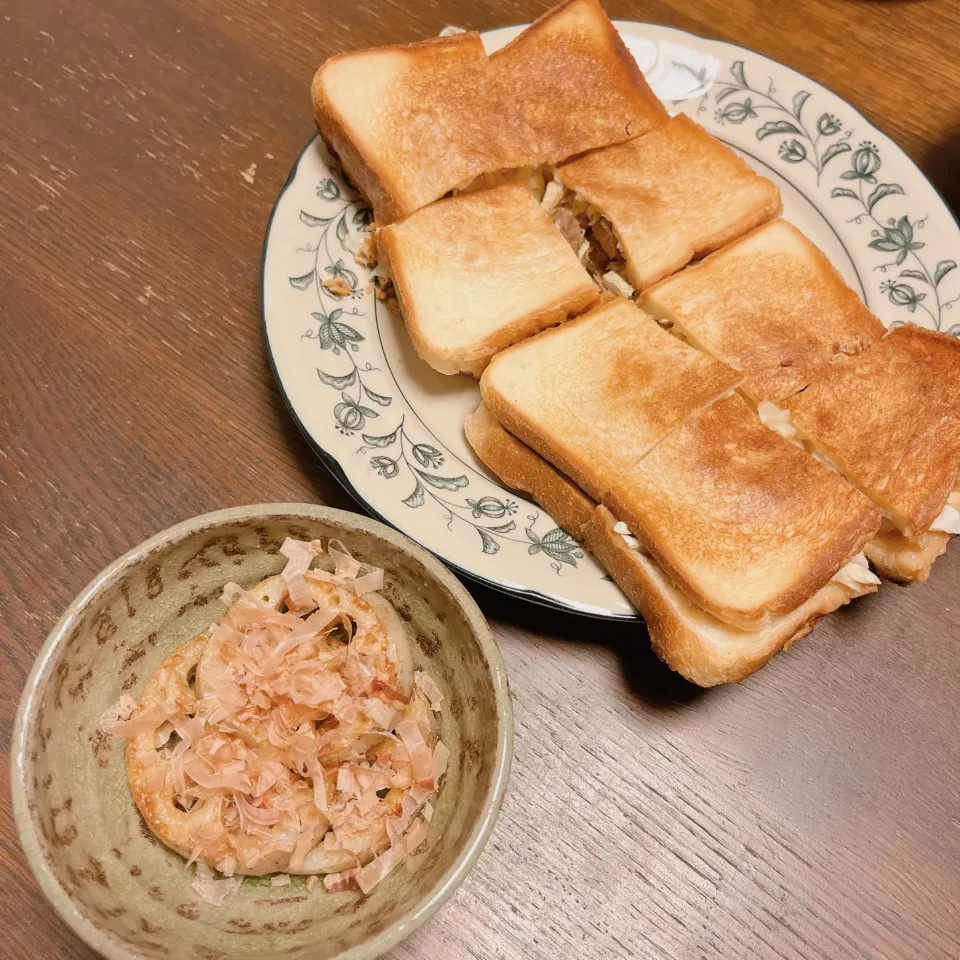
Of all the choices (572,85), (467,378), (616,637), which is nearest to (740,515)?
(616,637)

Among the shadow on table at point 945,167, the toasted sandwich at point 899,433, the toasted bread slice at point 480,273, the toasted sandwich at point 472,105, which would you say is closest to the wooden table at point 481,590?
the shadow on table at point 945,167

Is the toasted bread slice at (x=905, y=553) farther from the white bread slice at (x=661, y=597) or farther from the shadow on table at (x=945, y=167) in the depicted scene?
the shadow on table at (x=945, y=167)

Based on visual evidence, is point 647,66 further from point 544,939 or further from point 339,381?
point 544,939

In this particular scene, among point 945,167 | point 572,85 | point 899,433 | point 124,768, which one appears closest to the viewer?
point 124,768

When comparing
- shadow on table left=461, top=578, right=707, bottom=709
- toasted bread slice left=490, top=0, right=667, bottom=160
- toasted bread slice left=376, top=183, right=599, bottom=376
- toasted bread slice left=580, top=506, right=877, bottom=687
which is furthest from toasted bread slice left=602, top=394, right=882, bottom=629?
toasted bread slice left=490, top=0, right=667, bottom=160

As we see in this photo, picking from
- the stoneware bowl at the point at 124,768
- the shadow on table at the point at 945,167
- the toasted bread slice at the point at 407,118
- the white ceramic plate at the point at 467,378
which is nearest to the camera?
the stoneware bowl at the point at 124,768

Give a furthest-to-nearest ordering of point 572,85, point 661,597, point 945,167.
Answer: point 945,167 → point 572,85 → point 661,597

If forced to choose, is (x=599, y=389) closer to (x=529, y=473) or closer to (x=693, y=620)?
(x=529, y=473)
